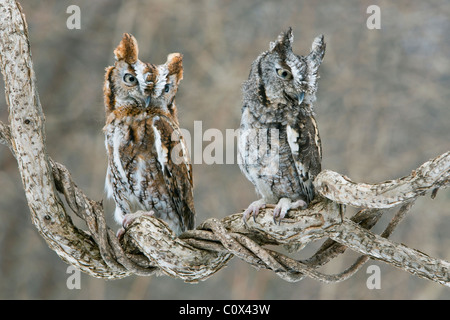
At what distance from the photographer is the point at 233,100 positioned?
2.58 metres

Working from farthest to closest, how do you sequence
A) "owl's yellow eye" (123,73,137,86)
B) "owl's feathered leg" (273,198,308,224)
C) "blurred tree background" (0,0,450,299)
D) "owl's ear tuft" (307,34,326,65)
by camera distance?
"blurred tree background" (0,0,450,299) → "owl's yellow eye" (123,73,137,86) → "owl's ear tuft" (307,34,326,65) → "owl's feathered leg" (273,198,308,224)

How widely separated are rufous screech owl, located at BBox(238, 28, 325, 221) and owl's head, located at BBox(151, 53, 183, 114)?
0.61 feet

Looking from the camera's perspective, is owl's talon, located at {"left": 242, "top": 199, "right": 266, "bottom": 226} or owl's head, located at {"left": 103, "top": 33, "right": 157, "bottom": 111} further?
owl's head, located at {"left": 103, "top": 33, "right": 157, "bottom": 111}

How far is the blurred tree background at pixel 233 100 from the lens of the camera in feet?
8.29

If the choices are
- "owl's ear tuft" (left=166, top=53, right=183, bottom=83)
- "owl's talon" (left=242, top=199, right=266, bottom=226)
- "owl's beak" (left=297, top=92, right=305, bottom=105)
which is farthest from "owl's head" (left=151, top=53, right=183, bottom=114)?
"owl's talon" (left=242, top=199, right=266, bottom=226)

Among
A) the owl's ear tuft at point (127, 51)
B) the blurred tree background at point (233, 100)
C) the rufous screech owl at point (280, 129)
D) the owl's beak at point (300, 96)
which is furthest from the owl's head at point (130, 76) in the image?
the blurred tree background at point (233, 100)

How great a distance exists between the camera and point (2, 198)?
2.63 m

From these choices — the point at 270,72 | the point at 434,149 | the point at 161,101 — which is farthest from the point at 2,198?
the point at 434,149

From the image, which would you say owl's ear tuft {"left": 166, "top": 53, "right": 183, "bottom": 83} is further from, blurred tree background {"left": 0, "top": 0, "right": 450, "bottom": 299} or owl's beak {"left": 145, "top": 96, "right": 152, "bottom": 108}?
blurred tree background {"left": 0, "top": 0, "right": 450, "bottom": 299}

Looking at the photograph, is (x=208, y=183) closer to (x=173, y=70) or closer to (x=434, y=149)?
(x=434, y=149)

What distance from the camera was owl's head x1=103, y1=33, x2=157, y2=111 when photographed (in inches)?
51.8

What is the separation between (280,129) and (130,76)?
41 centimetres

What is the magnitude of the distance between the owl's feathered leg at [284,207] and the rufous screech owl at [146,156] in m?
0.35

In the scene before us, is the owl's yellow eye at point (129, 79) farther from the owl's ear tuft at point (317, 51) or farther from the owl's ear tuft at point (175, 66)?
the owl's ear tuft at point (317, 51)
